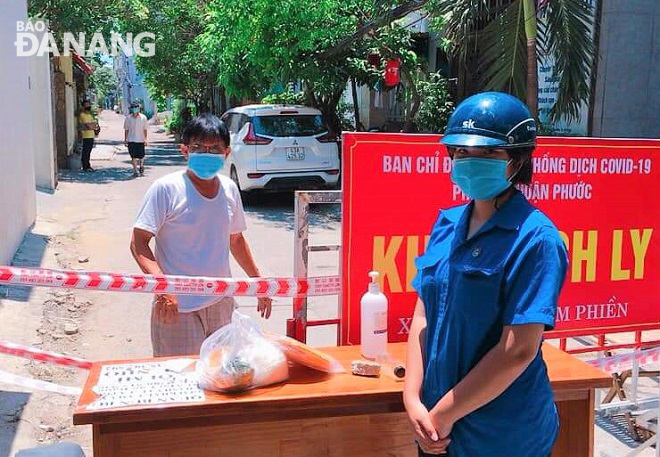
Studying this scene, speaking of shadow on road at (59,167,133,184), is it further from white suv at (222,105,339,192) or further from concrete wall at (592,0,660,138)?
concrete wall at (592,0,660,138)

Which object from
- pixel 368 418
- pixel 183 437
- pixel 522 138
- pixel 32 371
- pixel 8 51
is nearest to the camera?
pixel 522 138

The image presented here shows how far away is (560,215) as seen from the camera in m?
3.51

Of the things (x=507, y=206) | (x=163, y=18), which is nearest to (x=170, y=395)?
(x=507, y=206)

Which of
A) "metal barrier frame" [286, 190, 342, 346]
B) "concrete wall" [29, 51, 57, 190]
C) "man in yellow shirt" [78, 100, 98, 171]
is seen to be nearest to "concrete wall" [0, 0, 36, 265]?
"concrete wall" [29, 51, 57, 190]

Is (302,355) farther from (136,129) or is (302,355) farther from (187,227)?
(136,129)

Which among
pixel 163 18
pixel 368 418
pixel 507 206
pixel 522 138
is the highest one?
pixel 163 18

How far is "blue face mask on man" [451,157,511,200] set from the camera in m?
1.89

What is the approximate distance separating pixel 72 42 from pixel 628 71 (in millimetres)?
11995

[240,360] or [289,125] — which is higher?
[289,125]

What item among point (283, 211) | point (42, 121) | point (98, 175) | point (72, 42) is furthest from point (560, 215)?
point (98, 175)

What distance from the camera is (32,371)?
5.14 metres

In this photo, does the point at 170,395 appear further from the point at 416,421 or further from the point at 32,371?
the point at 32,371

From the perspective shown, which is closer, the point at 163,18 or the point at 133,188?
the point at 133,188

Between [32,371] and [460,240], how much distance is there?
4.23 m
